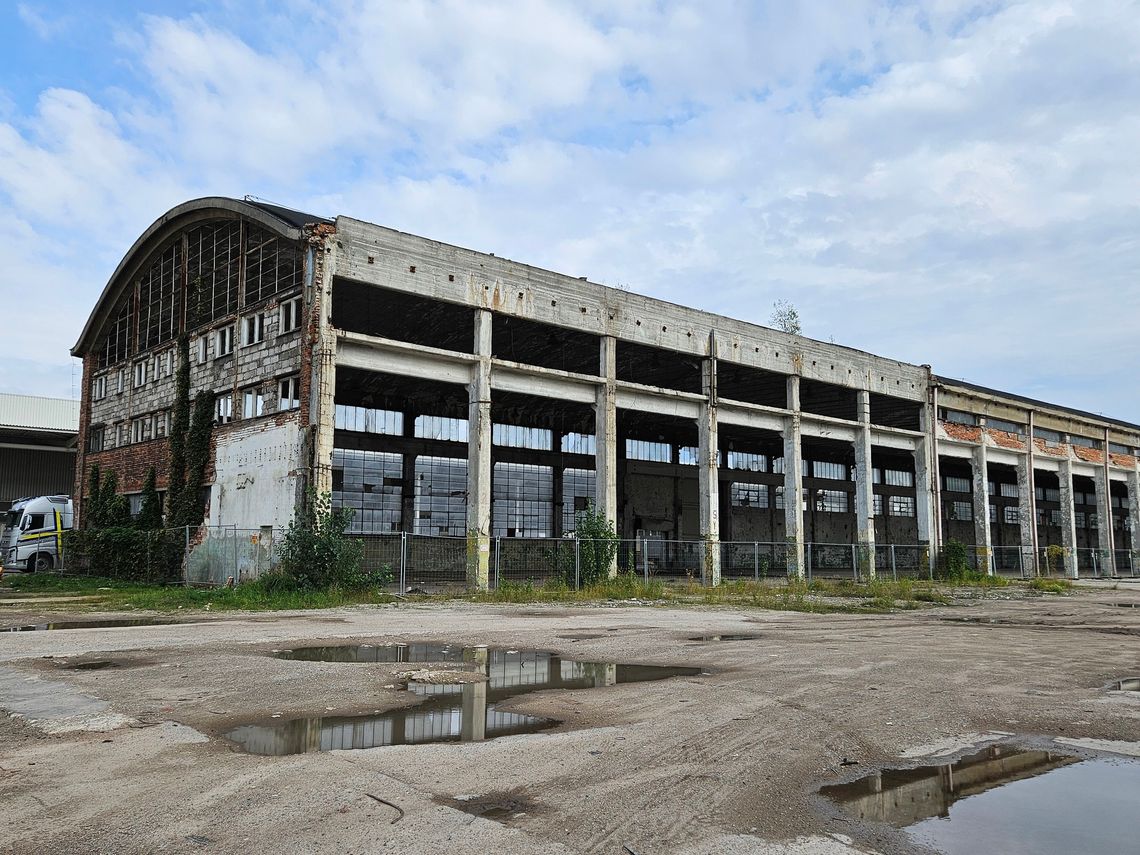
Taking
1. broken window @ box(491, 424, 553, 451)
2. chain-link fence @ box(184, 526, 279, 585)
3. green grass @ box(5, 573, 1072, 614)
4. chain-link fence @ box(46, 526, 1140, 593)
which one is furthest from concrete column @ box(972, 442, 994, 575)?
chain-link fence @ box(184, 526, 279, 585)

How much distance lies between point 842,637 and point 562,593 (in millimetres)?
11462

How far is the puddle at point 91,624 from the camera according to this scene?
14595mm

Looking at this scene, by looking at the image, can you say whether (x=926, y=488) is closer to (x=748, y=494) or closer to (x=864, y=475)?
(x=864, y=475)

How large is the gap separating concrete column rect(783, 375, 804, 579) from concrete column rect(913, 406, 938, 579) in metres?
7.61

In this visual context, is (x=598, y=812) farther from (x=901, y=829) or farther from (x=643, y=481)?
(x=643, y=481)

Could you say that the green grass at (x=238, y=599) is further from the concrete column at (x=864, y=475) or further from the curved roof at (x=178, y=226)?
the concrete column at (x=864, y=475)

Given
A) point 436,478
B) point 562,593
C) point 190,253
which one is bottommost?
point 562,593

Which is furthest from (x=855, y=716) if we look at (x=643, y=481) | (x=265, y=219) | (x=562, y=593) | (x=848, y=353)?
(x=643, y=481)

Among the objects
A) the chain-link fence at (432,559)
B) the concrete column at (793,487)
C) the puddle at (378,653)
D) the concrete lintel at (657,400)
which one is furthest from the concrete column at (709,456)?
the puddle at (378,653)

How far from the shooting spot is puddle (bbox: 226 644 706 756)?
6398 mm

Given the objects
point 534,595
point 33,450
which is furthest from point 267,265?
point 33,450

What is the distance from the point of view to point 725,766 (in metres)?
5.80

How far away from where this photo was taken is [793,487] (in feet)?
117

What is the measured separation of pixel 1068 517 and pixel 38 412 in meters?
63.4
